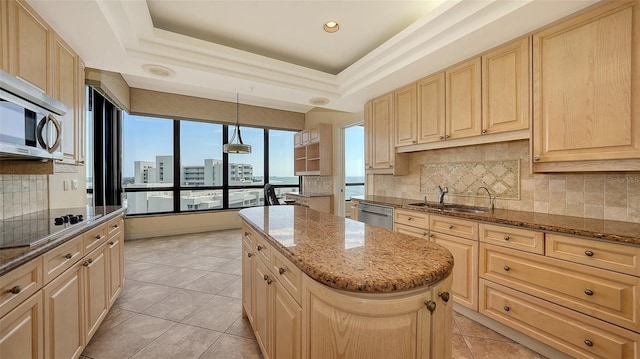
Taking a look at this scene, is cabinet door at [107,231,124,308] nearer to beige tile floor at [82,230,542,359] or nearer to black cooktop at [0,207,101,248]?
beige tile floor at [82,230,542,359]

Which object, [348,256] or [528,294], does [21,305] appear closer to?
[348,256]

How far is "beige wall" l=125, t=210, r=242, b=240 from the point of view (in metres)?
4.84

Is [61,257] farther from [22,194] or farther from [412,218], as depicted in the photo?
[412,218]

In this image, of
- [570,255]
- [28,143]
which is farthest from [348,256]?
[28,143]

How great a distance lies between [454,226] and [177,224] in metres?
5.16

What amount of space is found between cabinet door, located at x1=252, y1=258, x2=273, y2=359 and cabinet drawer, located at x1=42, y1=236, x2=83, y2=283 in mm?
1054

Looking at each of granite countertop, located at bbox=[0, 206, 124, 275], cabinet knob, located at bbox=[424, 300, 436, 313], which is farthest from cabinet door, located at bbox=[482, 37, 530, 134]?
granite countertop, located at bbox=[0, 206, 124, 275]

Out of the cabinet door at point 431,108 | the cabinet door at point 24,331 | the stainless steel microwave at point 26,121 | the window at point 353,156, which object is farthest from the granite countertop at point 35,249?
the window at point 353,156

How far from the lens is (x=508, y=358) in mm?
1763

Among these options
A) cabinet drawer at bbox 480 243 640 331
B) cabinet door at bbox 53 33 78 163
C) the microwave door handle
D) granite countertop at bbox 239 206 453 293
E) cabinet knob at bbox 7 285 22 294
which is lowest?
cabinet drawer at bbox 480 243 640 331

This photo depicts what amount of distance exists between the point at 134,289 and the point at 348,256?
2894 millimetres

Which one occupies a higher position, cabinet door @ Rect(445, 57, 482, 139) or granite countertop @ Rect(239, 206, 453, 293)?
cabinet door @ Rect(445, 57, 482, 139)

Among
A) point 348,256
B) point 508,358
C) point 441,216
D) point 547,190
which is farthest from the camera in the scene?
point 441,216

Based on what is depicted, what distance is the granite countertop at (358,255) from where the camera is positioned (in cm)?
85
